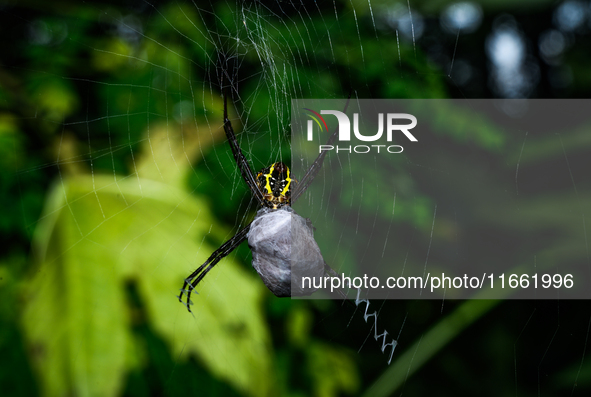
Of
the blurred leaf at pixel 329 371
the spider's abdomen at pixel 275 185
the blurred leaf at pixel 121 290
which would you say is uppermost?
the spider's abdomen at pixel 275 185

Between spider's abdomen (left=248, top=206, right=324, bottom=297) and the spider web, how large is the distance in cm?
22

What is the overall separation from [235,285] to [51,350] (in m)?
0.57

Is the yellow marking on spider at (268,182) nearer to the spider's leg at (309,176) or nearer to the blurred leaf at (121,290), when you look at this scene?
the spider's leg at (309,176)

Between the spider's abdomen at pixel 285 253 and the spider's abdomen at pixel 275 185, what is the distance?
231 millimetres

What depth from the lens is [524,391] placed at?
1855 mm

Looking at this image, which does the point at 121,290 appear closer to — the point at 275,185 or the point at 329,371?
the point at 275,185

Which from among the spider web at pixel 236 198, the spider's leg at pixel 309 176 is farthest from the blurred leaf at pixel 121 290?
the spider's leg at pixel 309 176

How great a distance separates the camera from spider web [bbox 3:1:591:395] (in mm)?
1137

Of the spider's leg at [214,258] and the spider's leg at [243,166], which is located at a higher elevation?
the spider's leg at [243,166]

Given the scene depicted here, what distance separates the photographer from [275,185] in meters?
1.42

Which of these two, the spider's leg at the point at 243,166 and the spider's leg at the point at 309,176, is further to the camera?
the spider's leg at the point at 309,176

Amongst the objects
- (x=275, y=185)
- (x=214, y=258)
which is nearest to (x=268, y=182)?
(x=275, y=185)

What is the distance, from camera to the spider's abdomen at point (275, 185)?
1417 millimetres

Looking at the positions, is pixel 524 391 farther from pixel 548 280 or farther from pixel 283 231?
pixel 283 231
